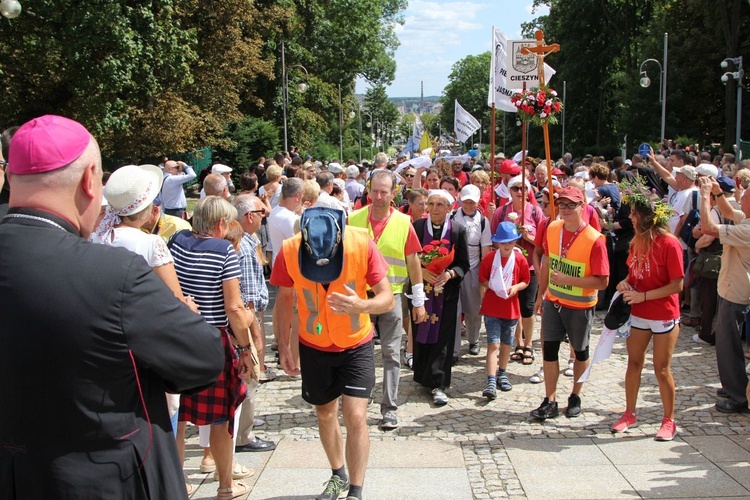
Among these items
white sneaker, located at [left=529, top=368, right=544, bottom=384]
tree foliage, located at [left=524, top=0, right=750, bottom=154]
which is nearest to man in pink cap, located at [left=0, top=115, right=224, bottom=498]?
white sneaker, located at [left=529, top=368, right=544, bottom=384]

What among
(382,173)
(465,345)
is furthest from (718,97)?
(382,173)

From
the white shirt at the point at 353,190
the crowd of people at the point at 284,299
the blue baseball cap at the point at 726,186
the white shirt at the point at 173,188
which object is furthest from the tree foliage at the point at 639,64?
the crowd of people at the point at 284,299

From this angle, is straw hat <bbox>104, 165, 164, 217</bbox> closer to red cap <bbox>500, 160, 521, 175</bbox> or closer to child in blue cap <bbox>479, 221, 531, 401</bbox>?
child in blue cap <bbox>479, 221, 531, 401</bbox>

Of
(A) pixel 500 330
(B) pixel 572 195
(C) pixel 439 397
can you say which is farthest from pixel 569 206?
(C) pixel 439 397

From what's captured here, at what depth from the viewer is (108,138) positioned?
22.5 m

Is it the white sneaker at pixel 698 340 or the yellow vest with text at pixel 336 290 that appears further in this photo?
the white sneaker at pixel 698 340

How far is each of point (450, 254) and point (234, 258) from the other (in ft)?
9.40

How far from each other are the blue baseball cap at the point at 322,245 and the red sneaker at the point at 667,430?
3.10 m

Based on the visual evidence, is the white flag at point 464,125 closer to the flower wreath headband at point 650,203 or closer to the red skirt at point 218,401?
the flower wreath headband at point 650,203

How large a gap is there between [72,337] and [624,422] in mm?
4988

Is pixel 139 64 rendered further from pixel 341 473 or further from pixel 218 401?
pixel 341 473

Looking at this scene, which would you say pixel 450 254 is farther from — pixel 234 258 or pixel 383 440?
pixel 234 258

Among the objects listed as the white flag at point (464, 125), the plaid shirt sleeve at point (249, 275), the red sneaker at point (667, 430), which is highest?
the white flag at point (464, 125)

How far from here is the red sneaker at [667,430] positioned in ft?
18.3
